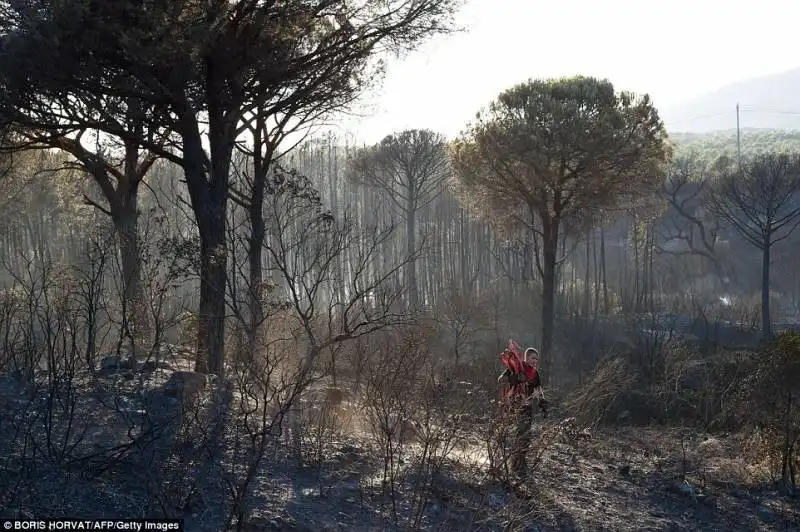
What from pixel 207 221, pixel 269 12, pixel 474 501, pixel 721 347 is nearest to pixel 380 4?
pixel 269 12

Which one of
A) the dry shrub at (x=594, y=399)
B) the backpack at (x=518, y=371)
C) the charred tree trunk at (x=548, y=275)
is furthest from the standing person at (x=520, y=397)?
the charred tree trunk at (x=548, y=275)

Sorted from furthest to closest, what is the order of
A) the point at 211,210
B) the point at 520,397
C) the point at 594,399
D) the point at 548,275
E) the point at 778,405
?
the point at 548,275 → the point at 594,399 → the point at 778,405 → the point at 211,210 → the point at 520,397

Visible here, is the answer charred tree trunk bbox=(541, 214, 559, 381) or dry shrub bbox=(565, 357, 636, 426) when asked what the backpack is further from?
charred tree trunk bbox=(541, 214, 559, 381)

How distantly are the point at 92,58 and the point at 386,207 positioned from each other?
37.4 m

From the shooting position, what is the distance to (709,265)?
143ft

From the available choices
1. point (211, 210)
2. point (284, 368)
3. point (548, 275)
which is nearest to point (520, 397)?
point (284, 368)

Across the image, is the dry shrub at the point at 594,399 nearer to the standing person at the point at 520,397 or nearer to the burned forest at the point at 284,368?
the burned forest at the point at 284,368

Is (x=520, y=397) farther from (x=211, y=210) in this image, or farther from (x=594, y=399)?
(x=594, y=399)

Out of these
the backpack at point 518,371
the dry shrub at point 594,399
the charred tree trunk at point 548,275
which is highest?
the charred tree trunk at point 548,275

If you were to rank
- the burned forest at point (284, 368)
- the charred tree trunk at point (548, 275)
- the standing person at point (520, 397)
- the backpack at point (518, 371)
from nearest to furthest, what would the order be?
the burned forest at point (284, 368) → the standing person at point (520, 397) → the backpack at point (518, 371) → the charred tree trunk at point (548, 275)

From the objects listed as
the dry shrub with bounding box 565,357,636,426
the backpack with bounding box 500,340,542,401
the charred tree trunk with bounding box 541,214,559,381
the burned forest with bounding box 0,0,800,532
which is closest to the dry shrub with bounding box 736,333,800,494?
the burned forest with bounding box 0,0,800,532

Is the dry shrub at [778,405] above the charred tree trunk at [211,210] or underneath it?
underneath

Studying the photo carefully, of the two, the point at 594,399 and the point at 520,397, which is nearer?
the point at 520,397

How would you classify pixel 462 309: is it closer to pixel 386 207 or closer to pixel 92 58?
pixel 92 58
